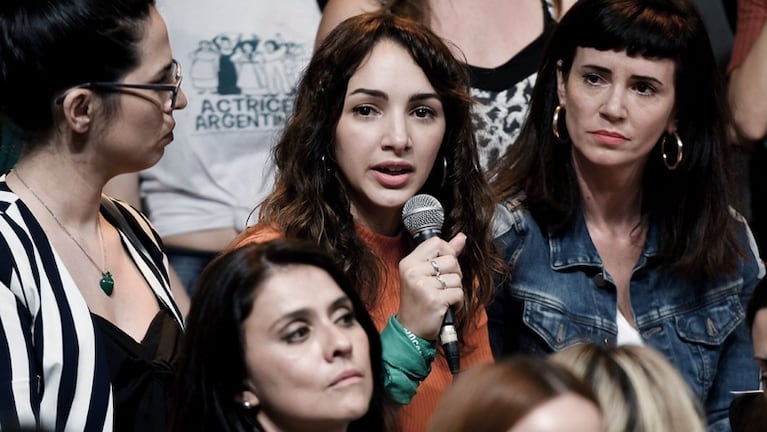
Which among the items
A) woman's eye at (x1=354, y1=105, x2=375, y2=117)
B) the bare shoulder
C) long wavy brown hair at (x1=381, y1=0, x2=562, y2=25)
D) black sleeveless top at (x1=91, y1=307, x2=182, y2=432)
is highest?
the bare shoulder

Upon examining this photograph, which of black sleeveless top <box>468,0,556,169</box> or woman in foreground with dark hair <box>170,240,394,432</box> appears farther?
black sleeveless top <box>468,0,556,169</box>

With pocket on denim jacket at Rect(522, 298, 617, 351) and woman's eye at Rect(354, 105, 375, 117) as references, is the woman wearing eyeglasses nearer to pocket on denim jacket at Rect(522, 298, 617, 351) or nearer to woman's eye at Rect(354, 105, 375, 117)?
woman's eye at Rect(354, 105, 375, 117)

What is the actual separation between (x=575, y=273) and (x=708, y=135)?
497mm

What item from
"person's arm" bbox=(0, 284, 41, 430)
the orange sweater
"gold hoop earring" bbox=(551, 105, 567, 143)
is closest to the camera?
"person's arm" bbox=(0, 284, 41, 430)

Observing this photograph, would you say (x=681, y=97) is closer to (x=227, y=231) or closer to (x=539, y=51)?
(x=539, y=51)

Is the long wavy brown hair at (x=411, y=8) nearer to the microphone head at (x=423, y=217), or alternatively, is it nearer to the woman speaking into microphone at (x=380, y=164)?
the woman speaking into microphone at (x=380, y=164)

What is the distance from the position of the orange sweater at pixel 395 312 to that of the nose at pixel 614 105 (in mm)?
593

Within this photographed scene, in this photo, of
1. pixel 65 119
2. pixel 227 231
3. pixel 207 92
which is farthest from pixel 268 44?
pixel 65 119

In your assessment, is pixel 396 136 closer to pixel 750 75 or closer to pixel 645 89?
pixel 645 89

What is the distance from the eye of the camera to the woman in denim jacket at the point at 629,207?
338 centimetres

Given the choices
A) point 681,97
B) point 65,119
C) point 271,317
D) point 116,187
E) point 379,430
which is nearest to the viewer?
point 271,317

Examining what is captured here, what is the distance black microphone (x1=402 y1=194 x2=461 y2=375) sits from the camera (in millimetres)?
2717

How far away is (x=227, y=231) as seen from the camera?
3.94m

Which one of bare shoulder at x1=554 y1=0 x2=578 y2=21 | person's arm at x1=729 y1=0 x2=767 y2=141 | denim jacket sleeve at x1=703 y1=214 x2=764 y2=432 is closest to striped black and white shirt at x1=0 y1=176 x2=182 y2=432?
denim jacket sleeve at x1=703 y1=214 x2=764 y2=432
